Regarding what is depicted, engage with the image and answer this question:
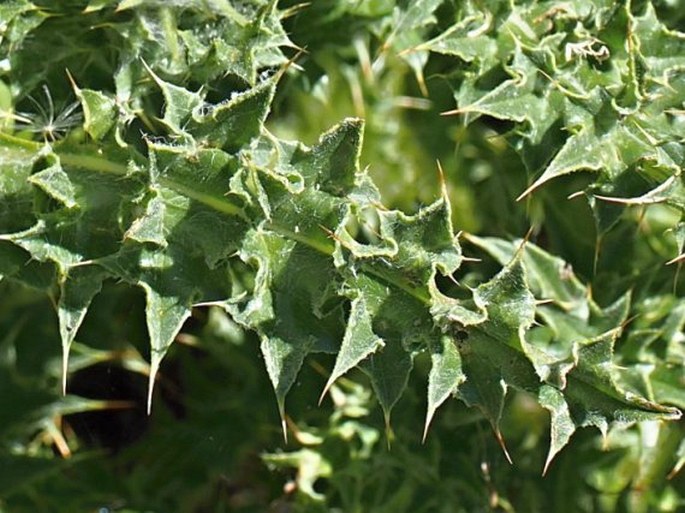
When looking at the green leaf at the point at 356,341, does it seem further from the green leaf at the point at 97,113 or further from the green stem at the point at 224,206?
the green leaf at the point at 97,113

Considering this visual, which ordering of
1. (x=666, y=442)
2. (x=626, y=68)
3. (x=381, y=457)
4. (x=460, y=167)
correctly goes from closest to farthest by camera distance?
(x=626, y=68), (x=381, y=457), (x=666, y=442), (x=460, y=167)

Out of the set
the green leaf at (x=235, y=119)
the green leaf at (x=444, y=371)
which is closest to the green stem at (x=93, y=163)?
the green leaf at (x=235, y=119)

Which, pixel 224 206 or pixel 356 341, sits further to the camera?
pixel 224 206

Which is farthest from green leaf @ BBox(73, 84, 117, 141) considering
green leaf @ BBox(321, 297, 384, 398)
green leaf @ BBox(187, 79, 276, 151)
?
green leaf @ BBox(321, 297, 384, 398)

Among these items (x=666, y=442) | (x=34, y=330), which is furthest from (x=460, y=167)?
(x=34, y=330)

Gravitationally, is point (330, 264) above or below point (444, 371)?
above

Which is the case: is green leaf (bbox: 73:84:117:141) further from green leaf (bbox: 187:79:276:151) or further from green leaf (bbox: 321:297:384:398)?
green leaf (bbox: 321:297:384:398)

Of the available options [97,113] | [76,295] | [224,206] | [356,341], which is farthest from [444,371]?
[97,113]

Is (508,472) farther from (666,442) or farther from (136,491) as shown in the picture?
(136,491)

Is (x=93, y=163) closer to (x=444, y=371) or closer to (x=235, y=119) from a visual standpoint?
(x=235, y=119)
